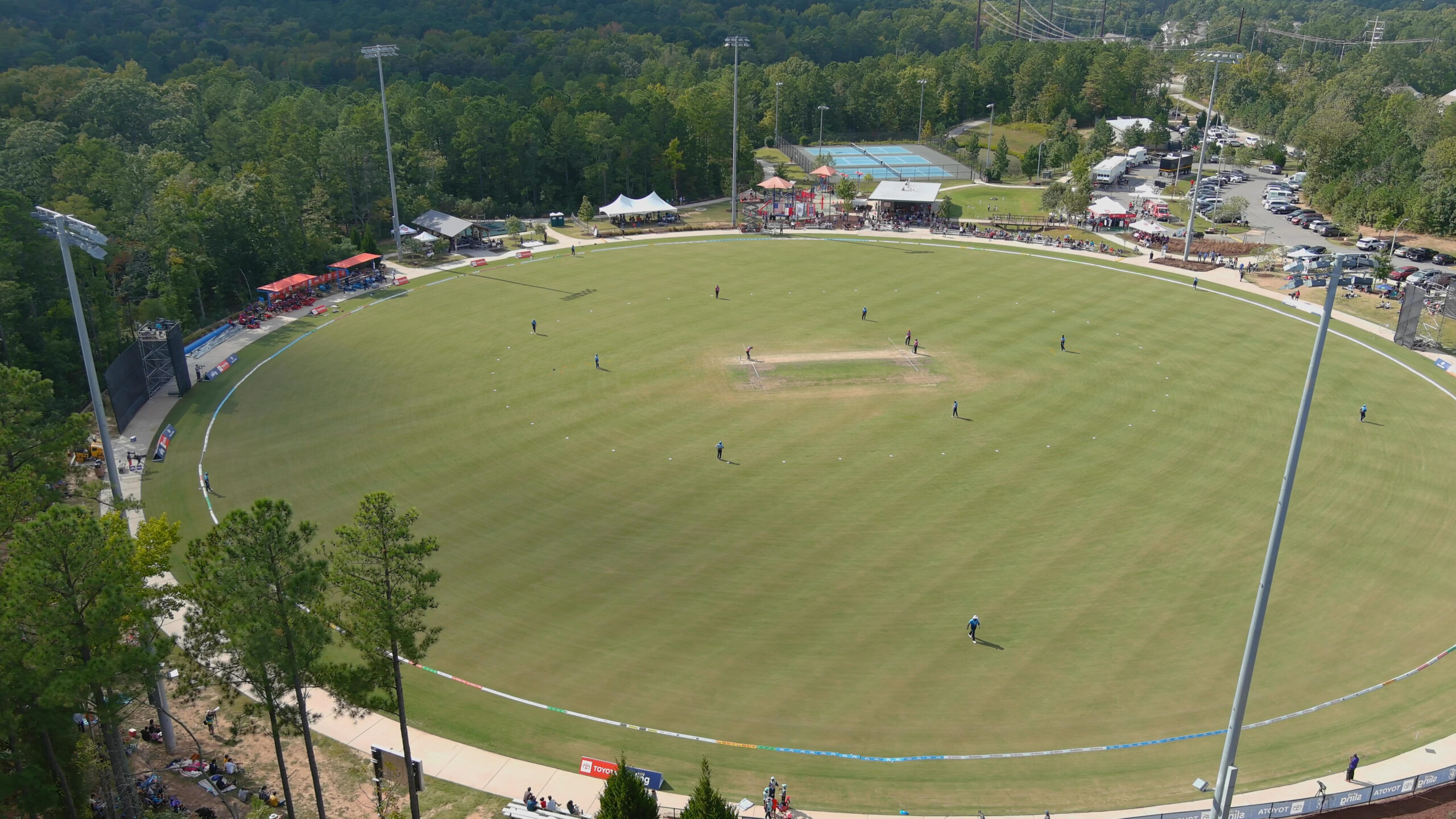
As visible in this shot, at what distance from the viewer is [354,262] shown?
9162 cm

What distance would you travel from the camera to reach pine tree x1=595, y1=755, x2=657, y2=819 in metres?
28.0

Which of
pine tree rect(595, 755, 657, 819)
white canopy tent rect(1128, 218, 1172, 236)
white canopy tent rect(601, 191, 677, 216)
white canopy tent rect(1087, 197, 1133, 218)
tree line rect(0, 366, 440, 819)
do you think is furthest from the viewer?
white canopy tent rect(601, 191, 677, 216)

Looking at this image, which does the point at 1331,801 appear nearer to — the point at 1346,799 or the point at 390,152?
the point at 1346,799

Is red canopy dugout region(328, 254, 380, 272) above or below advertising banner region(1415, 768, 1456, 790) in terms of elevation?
above

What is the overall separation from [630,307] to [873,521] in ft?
129

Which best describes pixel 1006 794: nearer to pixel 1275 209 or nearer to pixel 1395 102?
pixel 1275 209

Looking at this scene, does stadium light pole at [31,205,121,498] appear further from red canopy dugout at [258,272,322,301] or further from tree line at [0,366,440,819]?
red canopy dugout at [258,272,322,301]

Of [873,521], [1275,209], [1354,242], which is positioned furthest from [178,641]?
[1275,209]

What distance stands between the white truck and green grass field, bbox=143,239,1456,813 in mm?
55685

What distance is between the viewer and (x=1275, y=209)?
4889 inches

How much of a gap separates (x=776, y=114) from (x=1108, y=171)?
56.7 meters

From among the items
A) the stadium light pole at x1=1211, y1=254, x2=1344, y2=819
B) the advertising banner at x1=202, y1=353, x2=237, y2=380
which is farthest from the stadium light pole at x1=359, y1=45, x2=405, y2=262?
the stadium light pole at x1=1211, y1=254, x2=1344, y2=819

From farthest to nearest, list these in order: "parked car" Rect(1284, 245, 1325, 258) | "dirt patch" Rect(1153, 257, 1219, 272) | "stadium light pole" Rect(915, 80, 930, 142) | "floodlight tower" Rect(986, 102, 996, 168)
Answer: "stadium light pole" Rect(915, 80, 930, 142) → "floodlight tower" Rect(986, 102, 996, 168) → "parked car" Rect(1284, 245, 1325, 258) → "dirt patch" Rect(1153, 257, 1219, 272)

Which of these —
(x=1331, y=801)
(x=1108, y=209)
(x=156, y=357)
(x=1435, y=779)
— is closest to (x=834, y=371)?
(x=1331, y=801)
